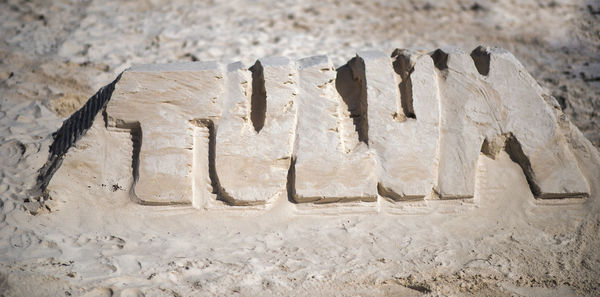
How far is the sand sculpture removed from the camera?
281 cm

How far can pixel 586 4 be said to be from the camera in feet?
17.0

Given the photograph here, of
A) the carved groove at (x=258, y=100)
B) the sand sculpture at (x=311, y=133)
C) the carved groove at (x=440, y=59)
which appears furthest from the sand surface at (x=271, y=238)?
the carved groove at (x=440, y=59)

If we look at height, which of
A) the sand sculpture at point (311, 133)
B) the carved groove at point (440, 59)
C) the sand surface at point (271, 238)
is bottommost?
the sand surface at point (271, 238)

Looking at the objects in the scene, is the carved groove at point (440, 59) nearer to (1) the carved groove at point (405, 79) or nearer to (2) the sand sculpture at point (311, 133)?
(2) the sand sculpture at point (311, 133)

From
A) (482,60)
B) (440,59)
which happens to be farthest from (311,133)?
(482,60)

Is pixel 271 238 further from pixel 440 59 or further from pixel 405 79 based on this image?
pixel 440 59

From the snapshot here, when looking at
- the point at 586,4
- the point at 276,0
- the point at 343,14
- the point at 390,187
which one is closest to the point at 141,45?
the point at 276,0

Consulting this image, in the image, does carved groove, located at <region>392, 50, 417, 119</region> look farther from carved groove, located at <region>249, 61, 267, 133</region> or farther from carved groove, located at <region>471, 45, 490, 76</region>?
carved groove, located at <region>249, 61, 267, 133</region>

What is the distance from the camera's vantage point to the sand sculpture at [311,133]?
2.81 meters

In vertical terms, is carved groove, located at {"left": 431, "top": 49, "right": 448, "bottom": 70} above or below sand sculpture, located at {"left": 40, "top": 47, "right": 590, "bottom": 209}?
above

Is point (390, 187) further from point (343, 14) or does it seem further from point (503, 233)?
point (343, 14)

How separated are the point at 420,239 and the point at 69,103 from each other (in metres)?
2.83

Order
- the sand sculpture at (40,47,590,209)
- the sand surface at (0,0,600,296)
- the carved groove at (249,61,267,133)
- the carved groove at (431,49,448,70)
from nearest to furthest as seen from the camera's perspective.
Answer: the sand surface at (0,0,600,296) < the sand sculpture at (40,47,590,209) < the carved groove at (249,61,267,133) < the carved groove at (431,49,448,70)

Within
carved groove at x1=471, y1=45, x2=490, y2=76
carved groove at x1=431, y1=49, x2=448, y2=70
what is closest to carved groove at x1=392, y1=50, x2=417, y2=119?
carved groove at x1=431, y1=49, x2=448, y2=70
